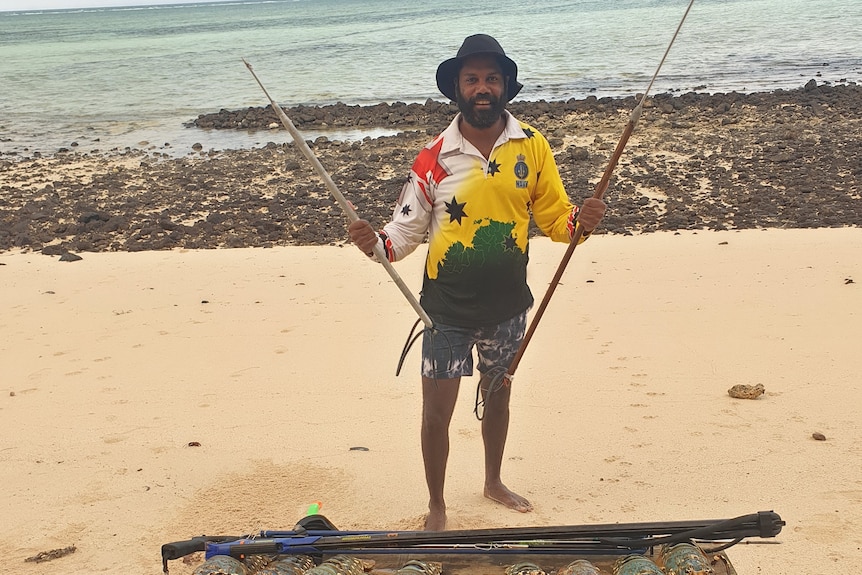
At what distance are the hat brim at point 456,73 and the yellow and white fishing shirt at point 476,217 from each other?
4.3 inches

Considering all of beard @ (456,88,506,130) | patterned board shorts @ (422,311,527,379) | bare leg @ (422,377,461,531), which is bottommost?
bare leg @ (422,377,461,531)

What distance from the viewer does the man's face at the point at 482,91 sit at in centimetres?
297

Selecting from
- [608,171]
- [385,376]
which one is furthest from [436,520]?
[385,376]

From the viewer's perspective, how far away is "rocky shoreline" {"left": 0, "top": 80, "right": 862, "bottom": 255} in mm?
9117

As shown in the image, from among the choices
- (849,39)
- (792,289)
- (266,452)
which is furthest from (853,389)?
(849,39)

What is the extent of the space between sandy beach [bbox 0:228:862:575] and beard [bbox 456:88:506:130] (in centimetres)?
165

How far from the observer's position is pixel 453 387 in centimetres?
318

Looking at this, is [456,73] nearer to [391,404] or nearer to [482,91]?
[482,91]

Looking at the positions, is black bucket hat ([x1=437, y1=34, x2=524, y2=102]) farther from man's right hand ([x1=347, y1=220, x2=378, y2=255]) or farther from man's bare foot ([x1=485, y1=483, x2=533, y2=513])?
man's bare foot ([x1=485, y1=483, x2=533, y2=513])

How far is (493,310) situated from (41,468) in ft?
8.28

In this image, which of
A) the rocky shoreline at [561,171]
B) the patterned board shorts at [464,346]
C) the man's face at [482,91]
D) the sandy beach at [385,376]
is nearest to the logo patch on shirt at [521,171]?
the man's face at [482,91]

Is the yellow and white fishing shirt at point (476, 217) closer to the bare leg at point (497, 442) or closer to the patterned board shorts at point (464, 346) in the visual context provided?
the patterned board shorts at point (464, 346)

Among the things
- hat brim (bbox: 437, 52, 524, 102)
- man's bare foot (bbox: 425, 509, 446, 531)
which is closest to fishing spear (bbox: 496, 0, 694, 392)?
hat brim (bbox: 437, 52, 524, 102)

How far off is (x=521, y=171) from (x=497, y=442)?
119 cm
